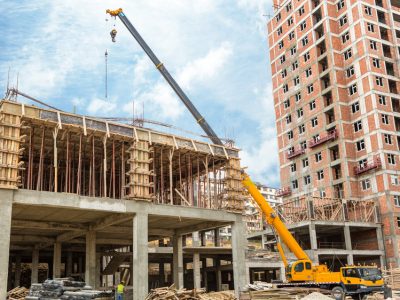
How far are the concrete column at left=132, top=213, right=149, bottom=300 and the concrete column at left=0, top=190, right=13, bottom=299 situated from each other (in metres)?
7.61

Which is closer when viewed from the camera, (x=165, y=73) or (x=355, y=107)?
(x=165, y=73)

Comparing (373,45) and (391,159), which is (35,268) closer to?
(391,159)

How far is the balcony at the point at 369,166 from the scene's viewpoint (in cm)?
5369

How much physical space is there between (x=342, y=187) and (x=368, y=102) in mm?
10835

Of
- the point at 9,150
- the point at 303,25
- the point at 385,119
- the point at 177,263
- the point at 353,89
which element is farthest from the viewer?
the point at 303,25

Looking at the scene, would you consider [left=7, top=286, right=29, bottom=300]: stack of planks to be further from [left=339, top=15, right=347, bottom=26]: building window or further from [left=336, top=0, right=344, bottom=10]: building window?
[left=336, top=0, right=344, bottom=10]: building window

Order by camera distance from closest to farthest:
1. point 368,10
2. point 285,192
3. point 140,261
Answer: point 140,261
point 368,10
point 285,192

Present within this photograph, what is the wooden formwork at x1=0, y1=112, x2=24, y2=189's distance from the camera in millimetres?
25906

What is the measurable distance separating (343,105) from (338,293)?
36433 mm

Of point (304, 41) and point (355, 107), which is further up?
point (304, 41)

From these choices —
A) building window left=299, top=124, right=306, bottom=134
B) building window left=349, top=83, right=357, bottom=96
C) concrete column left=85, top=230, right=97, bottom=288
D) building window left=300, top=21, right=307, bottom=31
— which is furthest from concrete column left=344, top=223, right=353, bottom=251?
building window left=300, top=21, right=307, bottom=31

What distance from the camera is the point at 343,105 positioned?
195 ft

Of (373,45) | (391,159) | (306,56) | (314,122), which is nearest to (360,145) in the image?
(391,159)

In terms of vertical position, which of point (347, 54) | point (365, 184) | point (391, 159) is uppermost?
point (347, 54)
